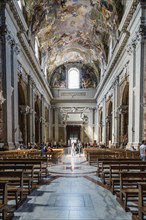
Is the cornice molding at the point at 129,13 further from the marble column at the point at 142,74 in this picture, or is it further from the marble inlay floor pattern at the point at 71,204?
the marble inlay floor pattern at the point at 71,204

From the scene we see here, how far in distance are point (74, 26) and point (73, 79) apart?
11.2 m

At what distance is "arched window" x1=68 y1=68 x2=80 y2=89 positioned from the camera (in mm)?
32062

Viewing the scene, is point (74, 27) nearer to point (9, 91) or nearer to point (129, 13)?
point (129, 13)

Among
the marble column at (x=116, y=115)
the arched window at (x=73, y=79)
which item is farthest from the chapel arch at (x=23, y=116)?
the arched window at (x=73, y=79)

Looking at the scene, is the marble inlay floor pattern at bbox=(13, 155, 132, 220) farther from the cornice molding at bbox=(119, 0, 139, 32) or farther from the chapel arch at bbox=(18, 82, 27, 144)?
the chapel arch at bbox=(18, 82, 27, 144)

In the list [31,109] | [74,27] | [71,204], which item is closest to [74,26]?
[74,27]

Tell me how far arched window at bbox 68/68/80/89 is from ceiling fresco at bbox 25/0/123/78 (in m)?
3.25

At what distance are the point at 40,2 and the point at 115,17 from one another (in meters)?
5.75

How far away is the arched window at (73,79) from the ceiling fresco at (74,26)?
3248 millimetres

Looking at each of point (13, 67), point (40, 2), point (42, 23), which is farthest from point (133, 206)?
point (42, 23)

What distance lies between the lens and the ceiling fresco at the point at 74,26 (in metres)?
16.2

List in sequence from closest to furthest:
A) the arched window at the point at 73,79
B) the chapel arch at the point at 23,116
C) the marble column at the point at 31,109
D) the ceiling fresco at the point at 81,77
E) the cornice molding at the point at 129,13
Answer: the cornice molding at the point at 129,13 → the chapel arch at the point at 23,116 → the marble column at the point at 31,109 → the ceiling fresco at the point at 81,77 → the arched window at the point at 73,79

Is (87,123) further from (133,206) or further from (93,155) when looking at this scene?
(133,206)

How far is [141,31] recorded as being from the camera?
10.7 meters
